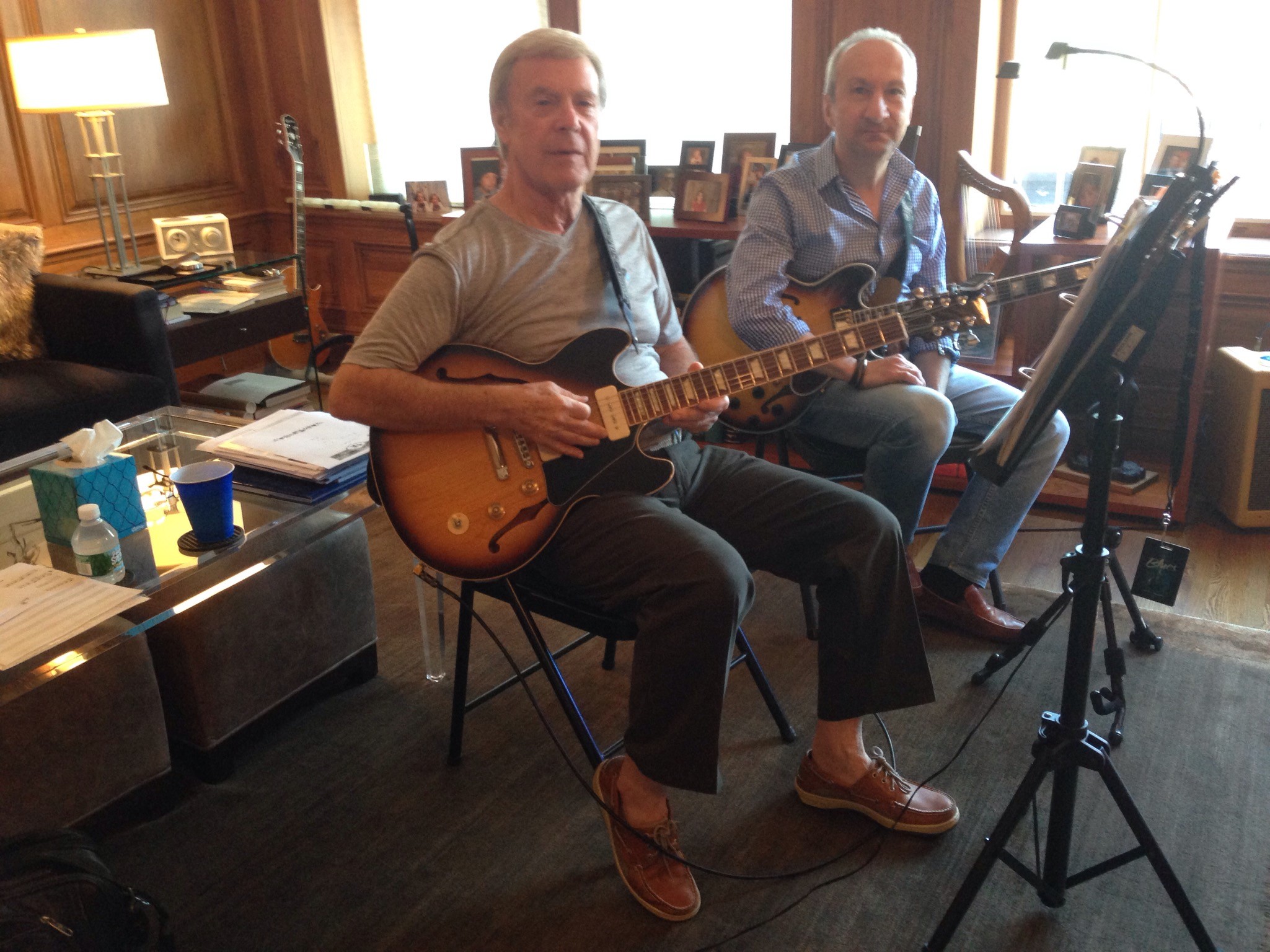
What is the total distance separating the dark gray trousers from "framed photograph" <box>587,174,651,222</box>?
1754 mm

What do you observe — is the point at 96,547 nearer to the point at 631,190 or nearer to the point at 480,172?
the point at 631,190

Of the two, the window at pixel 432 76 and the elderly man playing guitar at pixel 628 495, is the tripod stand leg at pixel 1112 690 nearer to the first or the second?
the elderly man playing guitar at pixel 628 495

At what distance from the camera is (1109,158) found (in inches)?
111

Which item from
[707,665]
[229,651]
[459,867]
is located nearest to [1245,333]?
[707,665]

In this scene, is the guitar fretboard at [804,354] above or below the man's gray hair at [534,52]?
below

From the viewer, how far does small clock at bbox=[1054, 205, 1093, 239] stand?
8.78ft

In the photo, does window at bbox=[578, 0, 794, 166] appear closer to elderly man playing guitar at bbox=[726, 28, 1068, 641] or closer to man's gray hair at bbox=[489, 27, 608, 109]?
elderly man playing guitar at bbox=[726, 28, 1068, 641]

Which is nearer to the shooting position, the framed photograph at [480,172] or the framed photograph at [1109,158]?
the framed photograph at [1109,158]

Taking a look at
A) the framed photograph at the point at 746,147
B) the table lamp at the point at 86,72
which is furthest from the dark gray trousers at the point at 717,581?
the table lamp at the point at 86,72

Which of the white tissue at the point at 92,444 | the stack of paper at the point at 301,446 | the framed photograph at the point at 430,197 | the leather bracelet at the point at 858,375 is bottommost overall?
the stack of paper at the point at 301,446

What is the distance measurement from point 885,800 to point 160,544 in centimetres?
132

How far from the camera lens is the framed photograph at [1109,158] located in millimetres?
2760

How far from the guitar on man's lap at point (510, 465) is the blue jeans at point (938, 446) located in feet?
1.72

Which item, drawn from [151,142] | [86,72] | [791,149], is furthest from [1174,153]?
[151,142]
